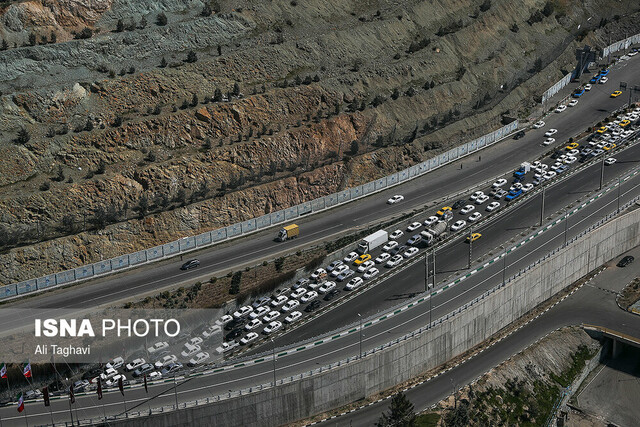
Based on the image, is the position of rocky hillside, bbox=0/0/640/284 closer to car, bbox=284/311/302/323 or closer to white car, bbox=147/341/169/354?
white car, bbox=147/341/169/354

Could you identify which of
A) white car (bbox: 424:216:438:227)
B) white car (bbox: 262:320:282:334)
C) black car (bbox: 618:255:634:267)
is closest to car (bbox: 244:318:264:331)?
white car (bbox: 262:320:282:334)

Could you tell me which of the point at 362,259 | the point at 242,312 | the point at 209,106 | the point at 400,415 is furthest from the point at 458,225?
the point at 400,415

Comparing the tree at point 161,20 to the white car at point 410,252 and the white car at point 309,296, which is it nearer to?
the white car at point 410,252

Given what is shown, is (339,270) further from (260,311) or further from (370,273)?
(260,311)

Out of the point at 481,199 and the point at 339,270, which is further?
the point at 481,199

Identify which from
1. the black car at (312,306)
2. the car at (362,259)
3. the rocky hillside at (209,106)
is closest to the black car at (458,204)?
the rocky hillside at (209,106)

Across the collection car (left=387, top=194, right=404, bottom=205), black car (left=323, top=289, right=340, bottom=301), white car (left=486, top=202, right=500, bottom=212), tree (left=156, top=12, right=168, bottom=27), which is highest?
tree (left=156, top=12, right=168, bottom=27)

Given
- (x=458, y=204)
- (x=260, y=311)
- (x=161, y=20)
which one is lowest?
(x=260, y=311)
